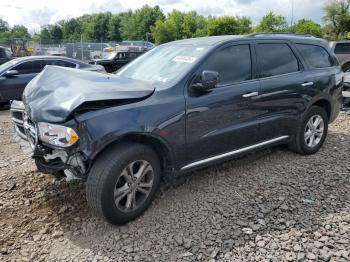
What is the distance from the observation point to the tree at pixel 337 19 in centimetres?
4925

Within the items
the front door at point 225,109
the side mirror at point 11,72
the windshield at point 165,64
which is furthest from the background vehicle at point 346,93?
the side mirror at point 11,72

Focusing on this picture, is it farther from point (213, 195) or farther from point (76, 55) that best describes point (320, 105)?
point (76, 55)

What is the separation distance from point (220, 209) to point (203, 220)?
0.91ft

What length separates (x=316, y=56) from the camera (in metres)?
5.16

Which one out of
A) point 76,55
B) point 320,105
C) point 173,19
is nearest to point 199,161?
point 320,105

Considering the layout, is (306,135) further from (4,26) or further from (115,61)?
(4,26)

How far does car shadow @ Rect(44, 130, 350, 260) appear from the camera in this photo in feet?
10.2

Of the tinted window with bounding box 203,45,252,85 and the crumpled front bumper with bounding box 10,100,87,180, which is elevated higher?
the tinted window with bounding box 203,45,252,85

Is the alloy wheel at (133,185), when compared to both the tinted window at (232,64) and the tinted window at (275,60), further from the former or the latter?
the tinted window at (275,60)

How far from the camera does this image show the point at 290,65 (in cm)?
473

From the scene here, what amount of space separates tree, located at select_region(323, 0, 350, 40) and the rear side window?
48.8 meters

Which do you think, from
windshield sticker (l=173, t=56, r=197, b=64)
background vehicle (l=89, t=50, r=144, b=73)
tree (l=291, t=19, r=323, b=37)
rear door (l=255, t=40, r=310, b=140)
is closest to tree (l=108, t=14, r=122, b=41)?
tree (l=291, t=19, r=323, b=37)

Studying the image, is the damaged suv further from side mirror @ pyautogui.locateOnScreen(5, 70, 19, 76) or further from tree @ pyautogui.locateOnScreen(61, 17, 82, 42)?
tree @ pyautogui.locateOnScreen(61, 17, 82, 42)

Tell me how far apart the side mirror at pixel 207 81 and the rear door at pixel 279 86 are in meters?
0.96
